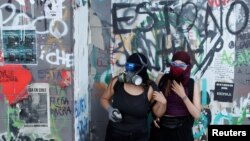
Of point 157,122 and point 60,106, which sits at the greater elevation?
point 60,106

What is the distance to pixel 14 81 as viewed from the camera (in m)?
4.68

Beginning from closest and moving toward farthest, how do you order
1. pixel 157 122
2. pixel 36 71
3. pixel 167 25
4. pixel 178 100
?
pixel 36 71
pixel 178 100
pixel 157 122
pixel 167 25

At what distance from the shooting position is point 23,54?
462 centimetres

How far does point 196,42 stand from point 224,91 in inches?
29.8

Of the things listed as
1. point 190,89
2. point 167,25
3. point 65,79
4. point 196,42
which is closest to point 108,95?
point 65,79

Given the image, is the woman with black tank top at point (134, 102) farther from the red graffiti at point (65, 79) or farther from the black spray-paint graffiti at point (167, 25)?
the black spray-paint graffiti at point (167, 25)

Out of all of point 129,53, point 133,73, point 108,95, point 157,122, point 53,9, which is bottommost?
point 157,122

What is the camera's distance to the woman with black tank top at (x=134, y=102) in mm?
4613

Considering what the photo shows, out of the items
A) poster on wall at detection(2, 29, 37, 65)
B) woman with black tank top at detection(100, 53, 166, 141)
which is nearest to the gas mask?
woman with black tank top at detection(100, 53, 166, 141)

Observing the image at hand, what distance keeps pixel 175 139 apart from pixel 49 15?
6.40 ft

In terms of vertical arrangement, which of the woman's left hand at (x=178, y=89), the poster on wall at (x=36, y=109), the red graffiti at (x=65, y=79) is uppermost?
the red graffiti at (x=65, y=79)

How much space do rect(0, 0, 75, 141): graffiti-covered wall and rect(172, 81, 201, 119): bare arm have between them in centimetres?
116

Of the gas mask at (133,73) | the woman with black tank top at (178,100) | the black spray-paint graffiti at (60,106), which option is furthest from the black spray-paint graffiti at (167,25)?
the black spray-paint graffiti at (60,106)

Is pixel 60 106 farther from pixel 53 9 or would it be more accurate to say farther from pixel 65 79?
pixel 53 9
